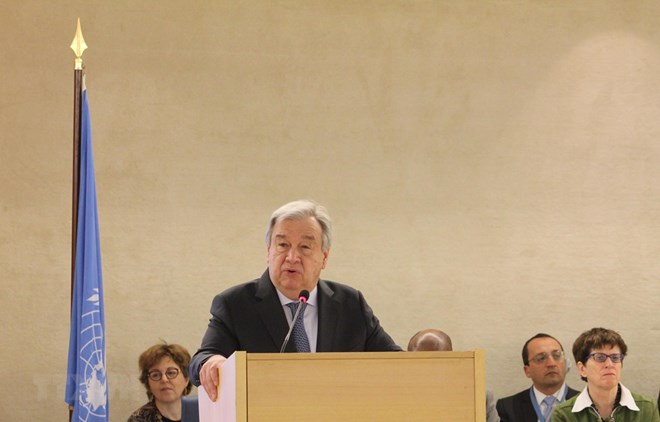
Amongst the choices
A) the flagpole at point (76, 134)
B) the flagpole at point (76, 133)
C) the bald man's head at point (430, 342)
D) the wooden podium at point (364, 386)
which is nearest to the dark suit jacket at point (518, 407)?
the bald man's head at point (430, 342)

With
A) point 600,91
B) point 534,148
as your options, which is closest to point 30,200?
point 534,148

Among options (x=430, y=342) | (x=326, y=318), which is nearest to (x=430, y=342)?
(x=430, y=342)

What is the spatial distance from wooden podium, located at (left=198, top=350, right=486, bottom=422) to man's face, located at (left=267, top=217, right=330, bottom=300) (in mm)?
806

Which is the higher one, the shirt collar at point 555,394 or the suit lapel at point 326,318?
the suit lapel at point 326,318

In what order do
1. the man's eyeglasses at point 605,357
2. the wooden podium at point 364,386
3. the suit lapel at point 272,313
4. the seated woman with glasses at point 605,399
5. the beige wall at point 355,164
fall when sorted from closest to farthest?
the wooden podium at point 364,386
the suit lapel at point 272,313
the seated woman with glasses at point 605,399
the man's eyeglasses at point 605,357
the beige wall at point 355,164

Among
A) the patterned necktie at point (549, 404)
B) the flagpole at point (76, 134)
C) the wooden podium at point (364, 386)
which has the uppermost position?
the flagpole at point (76, 134)

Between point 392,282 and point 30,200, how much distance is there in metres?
2.29

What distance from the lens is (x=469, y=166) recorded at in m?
6.84

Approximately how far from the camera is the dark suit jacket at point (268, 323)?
3131mm

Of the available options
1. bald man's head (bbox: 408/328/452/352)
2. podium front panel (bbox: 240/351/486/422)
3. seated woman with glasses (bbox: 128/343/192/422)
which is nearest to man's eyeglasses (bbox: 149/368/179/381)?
seated woman with glasses (bbox: 128/343/192/422)

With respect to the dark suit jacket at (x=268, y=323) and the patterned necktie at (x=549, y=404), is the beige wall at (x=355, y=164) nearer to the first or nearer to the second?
the patterned necktie at (x=549, y=404)

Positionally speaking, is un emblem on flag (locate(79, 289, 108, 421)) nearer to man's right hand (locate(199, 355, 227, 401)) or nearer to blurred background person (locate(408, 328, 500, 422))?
blurred background person (locate(408, 328, 500, 422))

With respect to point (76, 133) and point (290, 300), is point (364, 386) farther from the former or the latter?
point (76, 133)

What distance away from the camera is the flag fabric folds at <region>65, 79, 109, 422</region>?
17.2 ft
